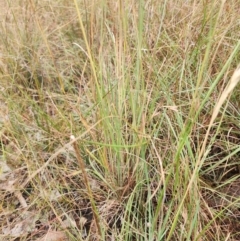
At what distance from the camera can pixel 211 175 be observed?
90cm

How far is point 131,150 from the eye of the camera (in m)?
0.84

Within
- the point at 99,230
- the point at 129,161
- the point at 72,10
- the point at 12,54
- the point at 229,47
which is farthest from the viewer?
the point at 72,10

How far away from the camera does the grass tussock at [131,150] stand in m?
0.77

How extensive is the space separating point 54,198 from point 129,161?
22cm

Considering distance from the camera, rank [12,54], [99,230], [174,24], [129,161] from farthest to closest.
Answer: [12,54]
[174,24]
[129,161]
[99,230]

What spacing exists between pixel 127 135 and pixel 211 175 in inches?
10.2

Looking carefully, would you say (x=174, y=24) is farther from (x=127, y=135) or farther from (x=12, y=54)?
(x=12, y=54)

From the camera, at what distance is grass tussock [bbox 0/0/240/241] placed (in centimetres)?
77

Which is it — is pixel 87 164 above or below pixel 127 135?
below

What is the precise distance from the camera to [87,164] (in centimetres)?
94

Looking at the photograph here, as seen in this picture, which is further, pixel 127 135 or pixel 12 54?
pixel 12 54

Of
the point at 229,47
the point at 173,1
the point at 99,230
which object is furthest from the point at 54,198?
the point at 173,1

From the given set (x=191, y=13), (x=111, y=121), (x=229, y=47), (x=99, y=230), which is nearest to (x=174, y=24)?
(x=191, y=13)

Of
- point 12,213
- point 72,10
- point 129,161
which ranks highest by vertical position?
point 72,10
